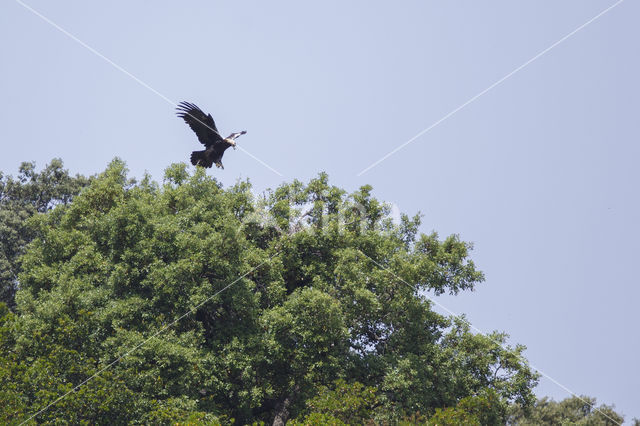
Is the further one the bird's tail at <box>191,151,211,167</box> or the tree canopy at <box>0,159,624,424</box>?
the bird's tail at <box>191,151,211,167</box>

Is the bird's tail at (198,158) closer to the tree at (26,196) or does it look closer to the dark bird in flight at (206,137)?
the dark bird in flight at (206,137)

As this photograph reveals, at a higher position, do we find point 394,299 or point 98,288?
point 394,299

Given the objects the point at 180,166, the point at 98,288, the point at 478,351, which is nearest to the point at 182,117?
the point at 180,166

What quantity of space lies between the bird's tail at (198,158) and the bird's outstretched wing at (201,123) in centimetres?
43

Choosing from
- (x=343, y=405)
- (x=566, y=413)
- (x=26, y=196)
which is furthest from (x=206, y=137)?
(x=566, y=413)

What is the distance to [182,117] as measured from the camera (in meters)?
21.5

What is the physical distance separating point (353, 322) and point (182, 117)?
29.5 ft

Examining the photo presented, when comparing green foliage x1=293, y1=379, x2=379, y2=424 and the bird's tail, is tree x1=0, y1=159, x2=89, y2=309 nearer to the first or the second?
the bird's tail

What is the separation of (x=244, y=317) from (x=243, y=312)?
0.23m

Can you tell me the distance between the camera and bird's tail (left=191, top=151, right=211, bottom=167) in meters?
22.3

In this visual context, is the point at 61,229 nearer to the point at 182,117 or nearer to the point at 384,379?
the point at 182,117

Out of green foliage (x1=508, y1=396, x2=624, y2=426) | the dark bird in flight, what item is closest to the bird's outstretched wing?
the dark bird in flight
